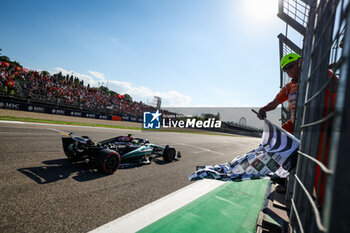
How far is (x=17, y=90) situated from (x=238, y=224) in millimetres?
21741

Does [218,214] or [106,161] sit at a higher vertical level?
[106,161]

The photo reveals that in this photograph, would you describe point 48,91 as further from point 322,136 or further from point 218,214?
point 322,136

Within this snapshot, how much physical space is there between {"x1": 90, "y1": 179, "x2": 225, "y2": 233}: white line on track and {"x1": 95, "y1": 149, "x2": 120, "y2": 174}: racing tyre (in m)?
1.60

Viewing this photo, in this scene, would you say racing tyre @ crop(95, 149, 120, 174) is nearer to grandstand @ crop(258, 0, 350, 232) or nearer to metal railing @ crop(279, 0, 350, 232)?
grandstand @ crop(258, 0, 350, 232)

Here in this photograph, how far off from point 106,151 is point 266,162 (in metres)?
3.45

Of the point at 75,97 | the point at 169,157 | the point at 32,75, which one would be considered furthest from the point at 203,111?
the point at 169,157

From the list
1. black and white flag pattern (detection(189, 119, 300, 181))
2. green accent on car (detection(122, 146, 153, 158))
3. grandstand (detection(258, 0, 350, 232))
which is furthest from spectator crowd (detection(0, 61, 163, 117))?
grandstand (detection(258, 0, 350, 232))

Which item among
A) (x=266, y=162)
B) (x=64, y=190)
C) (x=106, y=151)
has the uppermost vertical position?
(x=266, y=162)

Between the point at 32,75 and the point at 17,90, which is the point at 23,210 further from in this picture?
the point at 32,75

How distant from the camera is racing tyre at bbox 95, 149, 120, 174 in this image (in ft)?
13.5

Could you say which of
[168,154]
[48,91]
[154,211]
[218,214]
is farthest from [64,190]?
[48,91]

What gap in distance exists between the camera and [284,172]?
193 centimetres

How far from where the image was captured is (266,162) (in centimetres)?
203

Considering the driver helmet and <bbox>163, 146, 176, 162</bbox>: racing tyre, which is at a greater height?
the driver helmet
